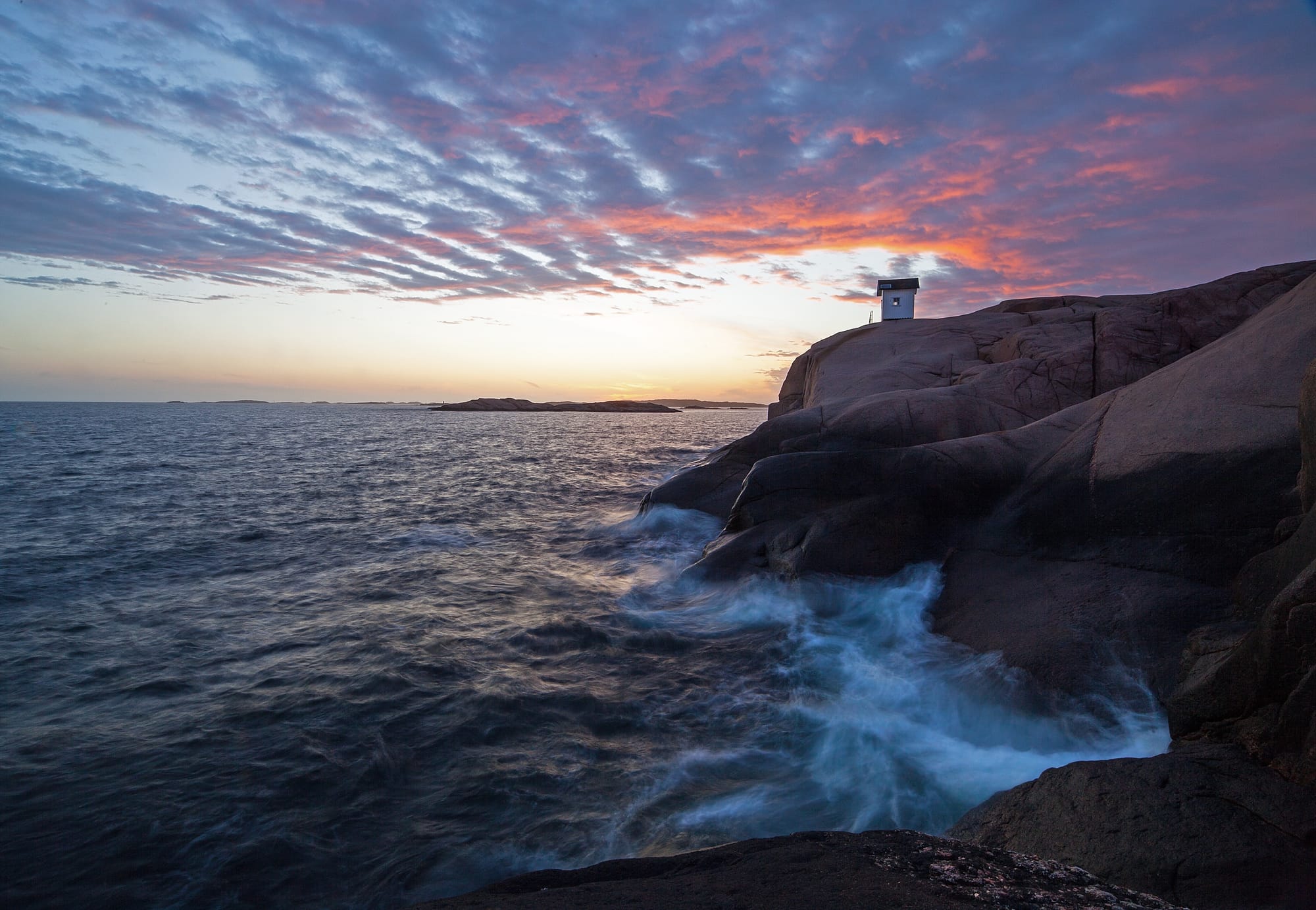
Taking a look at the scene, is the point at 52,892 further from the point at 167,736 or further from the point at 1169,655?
the point at 1169,655

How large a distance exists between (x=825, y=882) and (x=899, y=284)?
36.5 meters

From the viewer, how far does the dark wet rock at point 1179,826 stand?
11.4ft

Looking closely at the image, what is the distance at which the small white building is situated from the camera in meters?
35.1

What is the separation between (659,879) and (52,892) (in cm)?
492

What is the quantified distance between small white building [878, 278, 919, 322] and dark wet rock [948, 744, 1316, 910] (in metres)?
33.4

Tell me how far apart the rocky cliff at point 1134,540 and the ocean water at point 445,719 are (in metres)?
0.80

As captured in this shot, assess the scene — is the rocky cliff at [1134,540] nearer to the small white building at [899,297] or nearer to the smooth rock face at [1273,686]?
the smooth rock face at [1273,686]

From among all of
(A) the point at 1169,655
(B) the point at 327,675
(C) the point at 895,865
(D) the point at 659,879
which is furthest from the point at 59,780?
(A) the point at 1169,655

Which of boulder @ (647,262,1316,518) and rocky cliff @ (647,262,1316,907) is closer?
rocky cliff @ (647,262,1316,907)

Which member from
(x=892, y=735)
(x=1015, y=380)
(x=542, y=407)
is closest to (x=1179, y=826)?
(x=892, y=735)

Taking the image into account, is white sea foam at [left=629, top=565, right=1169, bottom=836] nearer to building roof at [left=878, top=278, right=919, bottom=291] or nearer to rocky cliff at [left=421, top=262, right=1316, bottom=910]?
rocky cliff at [left=421, top=262, right=1316, bottom=910]

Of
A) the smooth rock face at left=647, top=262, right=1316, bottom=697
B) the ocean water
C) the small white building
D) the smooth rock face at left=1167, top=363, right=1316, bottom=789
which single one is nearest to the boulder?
the smooth rock face at left=647, top=262, right=1316, bottom=697

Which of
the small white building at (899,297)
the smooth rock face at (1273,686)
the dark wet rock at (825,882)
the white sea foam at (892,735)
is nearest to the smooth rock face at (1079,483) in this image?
the white sea foam at (892,735)

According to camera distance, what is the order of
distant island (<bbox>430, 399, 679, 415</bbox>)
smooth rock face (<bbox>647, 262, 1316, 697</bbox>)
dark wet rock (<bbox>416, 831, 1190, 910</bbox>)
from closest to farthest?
dark wet rock (<bbox>416, 831, 1190, 910</bbox>)
smooth rock face (<bbox>647, 262, 1316, 697</bbox>)
distant island (<bbox>430, 399, 679, 415</bbox>)
